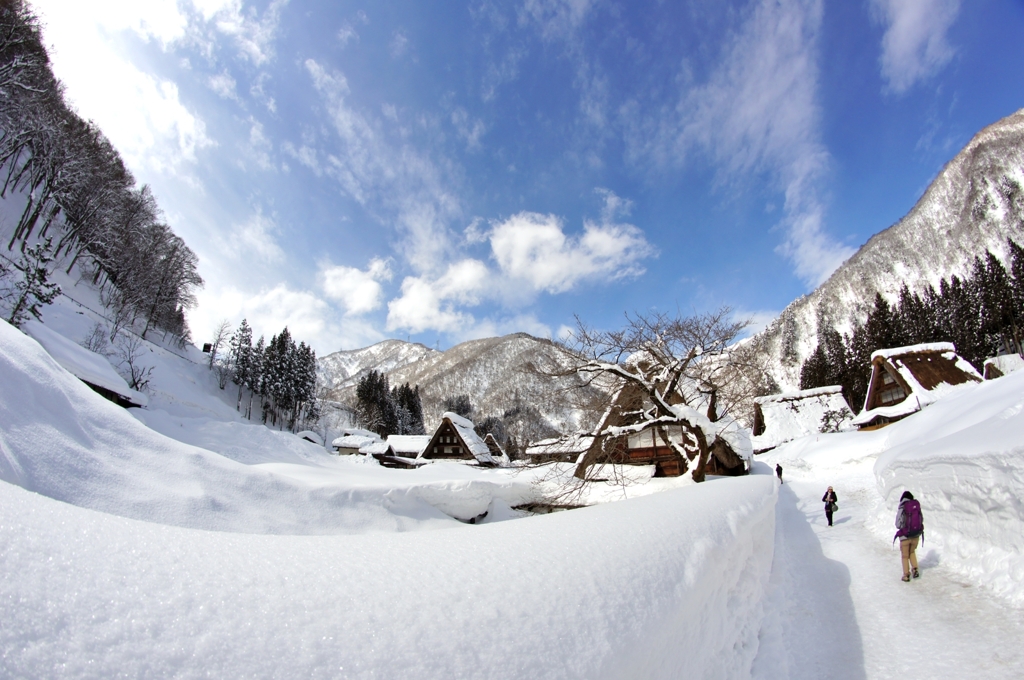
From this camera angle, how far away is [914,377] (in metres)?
26.3

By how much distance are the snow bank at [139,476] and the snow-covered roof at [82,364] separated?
830cm

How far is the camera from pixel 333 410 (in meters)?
69.0

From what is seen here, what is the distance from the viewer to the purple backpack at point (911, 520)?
663 centimetres

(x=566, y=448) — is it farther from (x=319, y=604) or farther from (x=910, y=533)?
(x=319, y=604)

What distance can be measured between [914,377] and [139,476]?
125 ft

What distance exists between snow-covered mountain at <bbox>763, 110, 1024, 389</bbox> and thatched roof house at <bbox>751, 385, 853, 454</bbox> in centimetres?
6284

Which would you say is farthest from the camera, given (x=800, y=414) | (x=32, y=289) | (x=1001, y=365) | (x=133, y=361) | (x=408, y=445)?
(x=408, y=445)

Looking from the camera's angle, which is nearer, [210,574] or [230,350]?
[210,574]

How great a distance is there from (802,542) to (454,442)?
28.1 meters

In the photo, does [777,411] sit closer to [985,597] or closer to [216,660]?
[985,597]

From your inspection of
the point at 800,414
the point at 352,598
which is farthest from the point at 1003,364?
the point at 352,598

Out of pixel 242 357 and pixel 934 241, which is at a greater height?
pixel 934 241

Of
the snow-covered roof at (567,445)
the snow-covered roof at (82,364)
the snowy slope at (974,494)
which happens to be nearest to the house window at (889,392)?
the snowy slope at (974,494)

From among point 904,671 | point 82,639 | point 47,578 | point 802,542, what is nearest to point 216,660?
point 82,639
